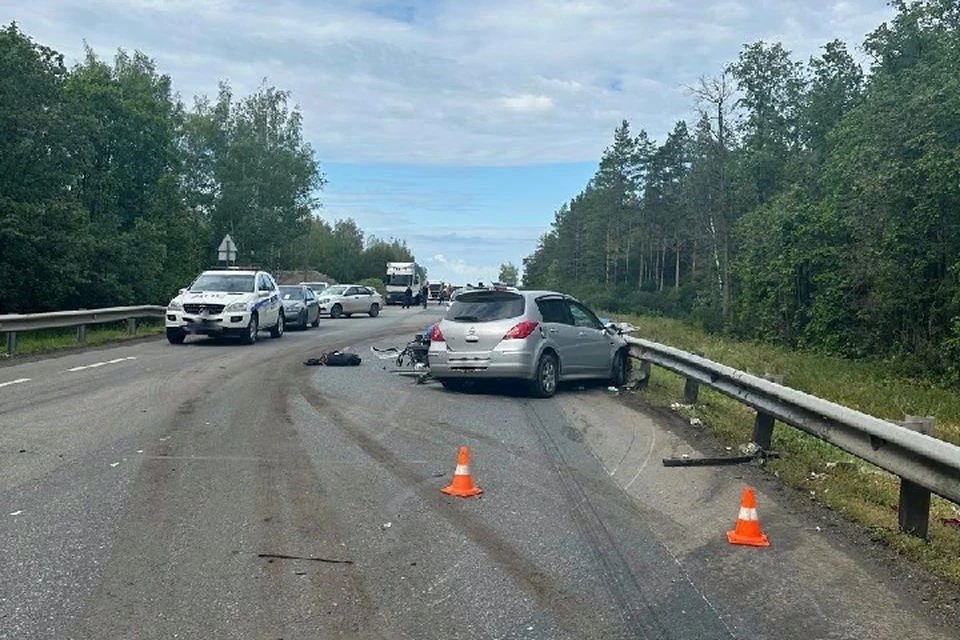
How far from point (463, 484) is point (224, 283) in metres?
17.2

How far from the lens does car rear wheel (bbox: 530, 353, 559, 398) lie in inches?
550

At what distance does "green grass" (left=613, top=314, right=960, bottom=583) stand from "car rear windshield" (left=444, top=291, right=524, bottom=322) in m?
2.35

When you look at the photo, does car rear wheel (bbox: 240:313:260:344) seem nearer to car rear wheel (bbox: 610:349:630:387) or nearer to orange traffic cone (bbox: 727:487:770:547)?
car rear wheel (bbox: 610:349:630:387)

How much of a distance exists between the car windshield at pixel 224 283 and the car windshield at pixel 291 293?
5812 millimetres

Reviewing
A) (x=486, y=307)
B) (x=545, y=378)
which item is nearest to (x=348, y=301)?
(x=486, y=307)

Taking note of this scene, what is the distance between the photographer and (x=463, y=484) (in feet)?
25.1

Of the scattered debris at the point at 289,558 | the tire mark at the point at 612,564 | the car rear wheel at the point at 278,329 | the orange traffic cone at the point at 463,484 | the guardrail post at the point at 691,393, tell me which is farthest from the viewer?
the car rear wheel at the point at 278,329

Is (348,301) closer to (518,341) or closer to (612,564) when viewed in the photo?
(518,341)

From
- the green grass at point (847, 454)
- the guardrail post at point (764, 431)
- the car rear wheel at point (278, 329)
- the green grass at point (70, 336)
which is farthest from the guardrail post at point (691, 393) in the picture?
the car rear wheel at point (278, 329)

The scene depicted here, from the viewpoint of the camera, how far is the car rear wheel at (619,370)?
51.5ft

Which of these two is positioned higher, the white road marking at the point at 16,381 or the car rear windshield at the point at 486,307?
the car rear windshield at the point at 486,307

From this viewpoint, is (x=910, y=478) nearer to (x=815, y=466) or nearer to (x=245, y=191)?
(x=815, y=466)

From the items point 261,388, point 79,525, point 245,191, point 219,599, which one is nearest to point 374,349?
point 261,388

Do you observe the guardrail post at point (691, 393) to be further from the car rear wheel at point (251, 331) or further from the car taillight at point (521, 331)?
the car rear wheel at point (251, 331)
